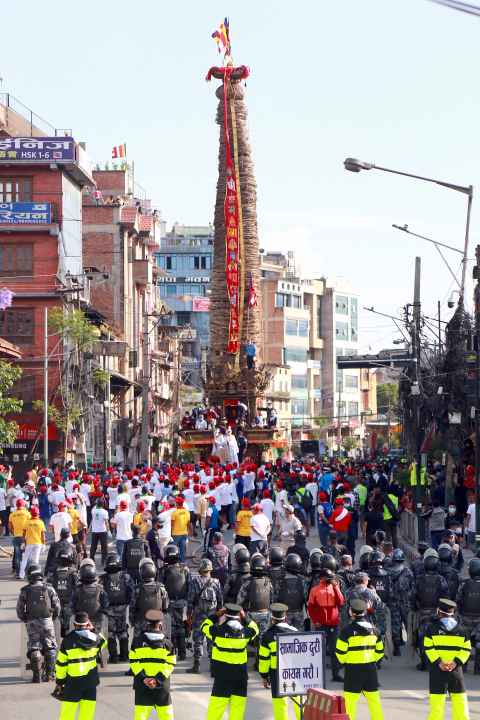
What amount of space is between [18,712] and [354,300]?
455ft

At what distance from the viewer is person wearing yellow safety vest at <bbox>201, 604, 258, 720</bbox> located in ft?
46.2

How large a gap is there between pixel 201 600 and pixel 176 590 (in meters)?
0.60

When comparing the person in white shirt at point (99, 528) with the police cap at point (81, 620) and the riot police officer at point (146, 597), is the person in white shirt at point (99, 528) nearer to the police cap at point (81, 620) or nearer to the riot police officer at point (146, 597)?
the riot police officer at point (146, 597)

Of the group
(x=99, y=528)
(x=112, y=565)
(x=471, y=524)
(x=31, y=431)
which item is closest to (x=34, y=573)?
(x=112, y=565)

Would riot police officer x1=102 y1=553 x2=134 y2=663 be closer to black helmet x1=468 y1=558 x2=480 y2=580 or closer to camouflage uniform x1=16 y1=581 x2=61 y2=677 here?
camouflage uniform x1=16 y1=581 x2=61 y2=677

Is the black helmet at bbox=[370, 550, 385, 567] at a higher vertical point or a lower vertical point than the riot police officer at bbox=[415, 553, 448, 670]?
higher

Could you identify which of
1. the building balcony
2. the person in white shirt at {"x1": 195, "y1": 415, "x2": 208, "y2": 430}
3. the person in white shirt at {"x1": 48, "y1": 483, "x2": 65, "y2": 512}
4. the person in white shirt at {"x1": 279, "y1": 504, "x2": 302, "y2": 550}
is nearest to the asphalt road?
the person in white shirt at {"x1": 279, "y1": 504, "x2": 302, "y2": 550}

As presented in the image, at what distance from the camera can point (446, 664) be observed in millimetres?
14102

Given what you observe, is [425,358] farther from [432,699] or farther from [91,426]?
[432,699]

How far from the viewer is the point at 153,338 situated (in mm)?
97188

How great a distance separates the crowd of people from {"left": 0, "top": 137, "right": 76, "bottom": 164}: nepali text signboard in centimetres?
3344

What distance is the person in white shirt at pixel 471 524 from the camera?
29.9m

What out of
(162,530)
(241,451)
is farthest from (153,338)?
(162,530)

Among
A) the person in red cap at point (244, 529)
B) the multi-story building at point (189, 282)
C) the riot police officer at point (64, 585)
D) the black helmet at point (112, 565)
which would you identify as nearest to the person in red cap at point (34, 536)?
the person in red cap at point (244, 529)
